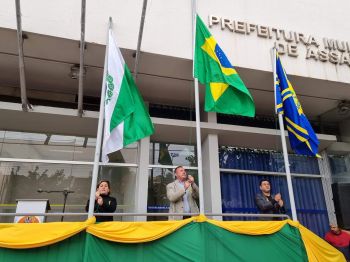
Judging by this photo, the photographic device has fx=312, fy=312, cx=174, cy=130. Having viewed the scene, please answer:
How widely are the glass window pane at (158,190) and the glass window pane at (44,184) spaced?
1310mm

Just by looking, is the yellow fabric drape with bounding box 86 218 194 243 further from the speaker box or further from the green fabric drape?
the speaker box

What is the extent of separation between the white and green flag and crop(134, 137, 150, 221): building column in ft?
7.10

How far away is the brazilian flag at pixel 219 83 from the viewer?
Result: 189 inches

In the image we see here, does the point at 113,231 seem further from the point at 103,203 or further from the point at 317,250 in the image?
the point at 317,250

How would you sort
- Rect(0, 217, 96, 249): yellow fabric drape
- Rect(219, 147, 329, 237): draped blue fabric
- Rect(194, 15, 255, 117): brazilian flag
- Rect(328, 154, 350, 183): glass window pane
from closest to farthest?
1. Rect(0, 217, 96, 249): yellow fabric drape
2. Rect(194, 15, 255, 117): brazilian flag
3. Rect(219, 147, 329, 237): draped blue fabric
4. Rect(328, 154, 350, 183): glass window pane

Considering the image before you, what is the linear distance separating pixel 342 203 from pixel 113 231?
5515 mm

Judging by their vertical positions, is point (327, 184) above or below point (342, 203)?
above

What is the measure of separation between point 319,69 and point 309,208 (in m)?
3.43

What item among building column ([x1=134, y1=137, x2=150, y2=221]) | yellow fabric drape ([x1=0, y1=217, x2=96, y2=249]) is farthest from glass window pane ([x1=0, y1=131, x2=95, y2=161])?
yellow fabric drape ([x1=0, y1=217, x2=96, y2=249])

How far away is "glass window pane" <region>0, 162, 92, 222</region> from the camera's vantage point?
609 centimetres

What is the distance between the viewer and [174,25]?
603cm

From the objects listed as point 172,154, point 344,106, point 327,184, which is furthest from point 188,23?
point 327,184

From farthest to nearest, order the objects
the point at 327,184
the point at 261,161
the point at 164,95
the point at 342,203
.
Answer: the point at 327,184, the point at 261,161, the point at 164,95, the point at 342,203

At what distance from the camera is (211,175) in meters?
6.84
